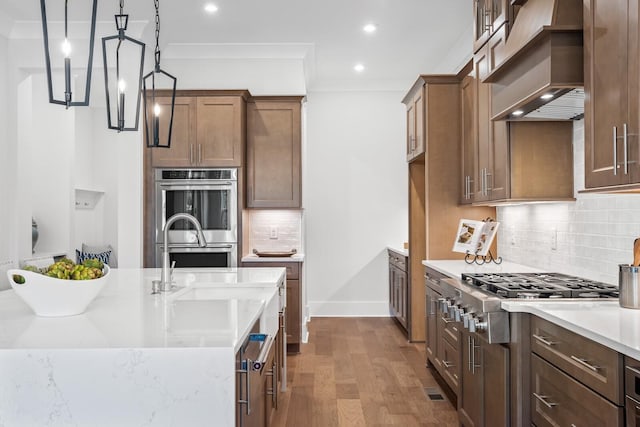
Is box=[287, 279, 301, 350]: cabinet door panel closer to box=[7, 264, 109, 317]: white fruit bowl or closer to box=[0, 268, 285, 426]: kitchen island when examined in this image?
box=[7, 264, 109, 317]: white fruit bowl

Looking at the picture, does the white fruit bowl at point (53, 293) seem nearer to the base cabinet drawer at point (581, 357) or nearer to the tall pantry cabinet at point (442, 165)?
the base cabinet drawer at point (581, 357)

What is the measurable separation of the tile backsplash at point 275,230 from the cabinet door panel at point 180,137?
955 millimetres

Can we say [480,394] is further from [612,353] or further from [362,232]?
[362,232]

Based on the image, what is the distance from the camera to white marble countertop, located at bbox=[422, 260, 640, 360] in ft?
5.24

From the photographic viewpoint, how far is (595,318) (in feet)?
6.32

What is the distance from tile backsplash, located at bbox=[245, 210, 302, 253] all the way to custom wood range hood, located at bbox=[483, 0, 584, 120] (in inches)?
121

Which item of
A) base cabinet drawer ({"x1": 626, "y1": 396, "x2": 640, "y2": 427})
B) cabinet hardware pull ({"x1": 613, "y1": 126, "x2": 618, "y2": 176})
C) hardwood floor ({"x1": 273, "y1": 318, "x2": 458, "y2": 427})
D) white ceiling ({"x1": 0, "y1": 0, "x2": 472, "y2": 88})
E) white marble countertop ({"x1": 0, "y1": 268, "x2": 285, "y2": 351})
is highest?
white ceiling ({"x1": 0, "y1": 0, "x2": 472, "y2": 88})

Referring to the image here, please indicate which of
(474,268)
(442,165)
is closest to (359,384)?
(474,268)

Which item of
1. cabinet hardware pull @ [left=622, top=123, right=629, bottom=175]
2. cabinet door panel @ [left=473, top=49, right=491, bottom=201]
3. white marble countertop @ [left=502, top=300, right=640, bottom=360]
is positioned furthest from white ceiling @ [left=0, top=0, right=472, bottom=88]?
white marble countertop @ [left=502, top=300, right=640, bottom=360]

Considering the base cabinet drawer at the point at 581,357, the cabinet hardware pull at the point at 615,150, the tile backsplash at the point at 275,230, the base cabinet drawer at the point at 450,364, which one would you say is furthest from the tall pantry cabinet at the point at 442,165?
the cabinet hardware pull at the point at 615,150

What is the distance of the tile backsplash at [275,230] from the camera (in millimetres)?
5637

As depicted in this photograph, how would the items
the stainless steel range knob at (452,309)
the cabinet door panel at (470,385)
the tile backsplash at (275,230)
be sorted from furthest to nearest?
the tile backsplash at (275,230) → the stainless steel range knob at (452,309) → the cabinet door panel at (470,385)

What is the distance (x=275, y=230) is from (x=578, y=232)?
10.6 ft

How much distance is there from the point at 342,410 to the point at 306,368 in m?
1.02
